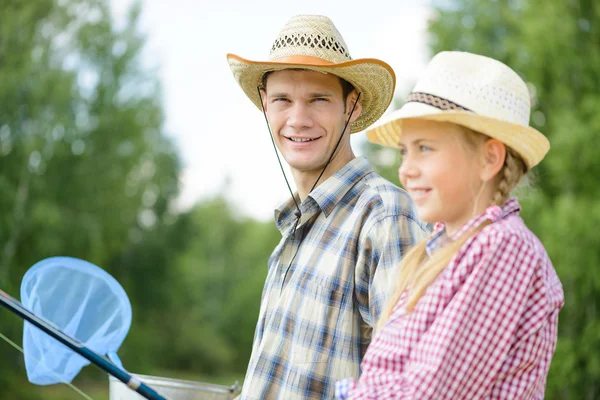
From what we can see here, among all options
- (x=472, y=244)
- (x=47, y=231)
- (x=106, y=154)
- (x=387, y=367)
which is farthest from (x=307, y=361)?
(x=106, y=154)

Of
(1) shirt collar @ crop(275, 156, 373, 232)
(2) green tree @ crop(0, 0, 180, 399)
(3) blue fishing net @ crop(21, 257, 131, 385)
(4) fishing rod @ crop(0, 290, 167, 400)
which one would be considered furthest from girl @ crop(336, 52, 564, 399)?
(2) green tree @ crop(0, 0, 180, 399)

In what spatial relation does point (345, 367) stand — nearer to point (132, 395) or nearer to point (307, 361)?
point (307, 361)

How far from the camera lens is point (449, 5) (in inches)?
636

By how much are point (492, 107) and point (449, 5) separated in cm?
1520

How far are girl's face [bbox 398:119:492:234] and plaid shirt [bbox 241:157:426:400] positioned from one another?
1.80 feet

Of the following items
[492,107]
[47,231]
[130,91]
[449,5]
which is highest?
[449,5]

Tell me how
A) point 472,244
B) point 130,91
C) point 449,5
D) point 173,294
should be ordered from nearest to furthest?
point 472,244
point 449,5
point 130,91
point 173,294

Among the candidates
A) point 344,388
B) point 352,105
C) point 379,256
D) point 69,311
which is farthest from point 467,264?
point 69,311

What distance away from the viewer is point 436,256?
5.22 feet

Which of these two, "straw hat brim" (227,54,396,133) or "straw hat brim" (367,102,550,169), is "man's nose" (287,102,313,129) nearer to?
"straw hat brim" (227,54,396,133)

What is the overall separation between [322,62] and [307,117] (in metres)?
0.19

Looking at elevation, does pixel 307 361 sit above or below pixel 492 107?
below

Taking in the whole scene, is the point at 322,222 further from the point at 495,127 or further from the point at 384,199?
the point at 495,127

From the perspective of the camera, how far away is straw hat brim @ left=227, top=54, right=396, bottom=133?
2.59m
